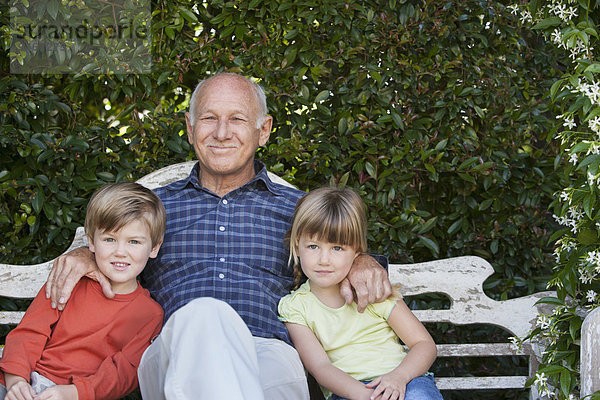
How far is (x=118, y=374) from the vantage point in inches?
88.4

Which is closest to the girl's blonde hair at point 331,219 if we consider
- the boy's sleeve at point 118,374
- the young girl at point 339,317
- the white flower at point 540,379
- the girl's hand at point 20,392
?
the young girl at point 339,317

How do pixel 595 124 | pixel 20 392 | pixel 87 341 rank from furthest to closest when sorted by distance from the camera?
pixel 87 341
pixel 595 124
pixel 20 392

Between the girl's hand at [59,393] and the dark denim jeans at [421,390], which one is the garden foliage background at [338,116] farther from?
the girl's hand at [59,393]

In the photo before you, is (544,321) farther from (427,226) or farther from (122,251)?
(122,251)

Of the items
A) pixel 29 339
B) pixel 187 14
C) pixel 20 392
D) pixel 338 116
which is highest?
pixel 187 14

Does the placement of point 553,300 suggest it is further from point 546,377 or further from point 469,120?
point 469,120

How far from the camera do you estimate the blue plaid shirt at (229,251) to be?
8.48 ft

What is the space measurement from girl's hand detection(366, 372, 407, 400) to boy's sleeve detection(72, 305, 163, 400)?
74 cm

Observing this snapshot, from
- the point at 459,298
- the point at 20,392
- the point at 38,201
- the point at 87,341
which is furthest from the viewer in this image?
the point at 38,201

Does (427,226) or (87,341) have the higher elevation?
(427,226)

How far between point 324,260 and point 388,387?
462mm

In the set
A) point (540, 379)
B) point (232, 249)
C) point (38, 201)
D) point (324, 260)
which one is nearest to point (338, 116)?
point (232, 249)

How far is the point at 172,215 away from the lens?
110 inches

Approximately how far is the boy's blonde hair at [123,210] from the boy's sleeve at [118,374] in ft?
1.08
